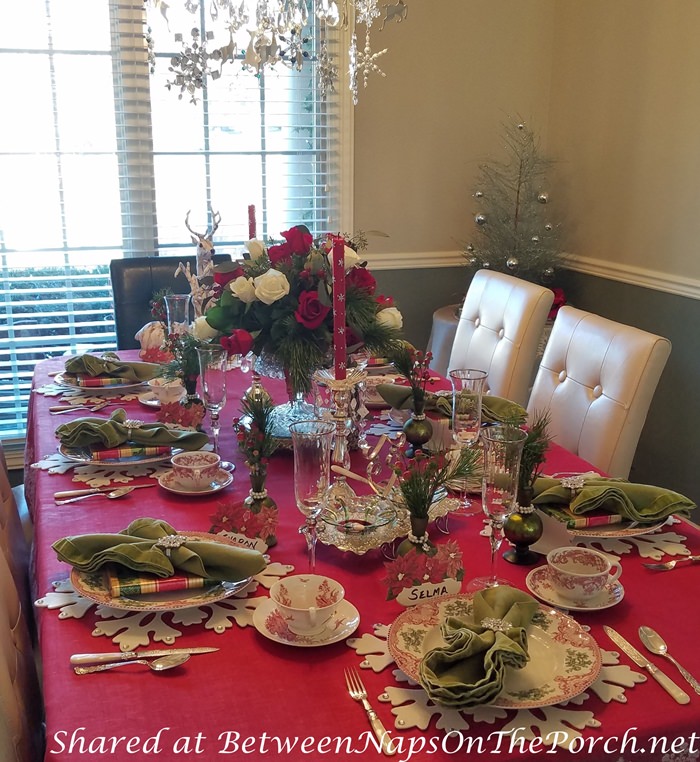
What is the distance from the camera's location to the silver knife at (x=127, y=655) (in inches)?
39.5

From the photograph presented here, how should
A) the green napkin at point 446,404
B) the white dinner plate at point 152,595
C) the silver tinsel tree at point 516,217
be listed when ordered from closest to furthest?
1. the white dinner plate at point 152,595
2. the green napkin at point 446,404
3. the silver tinsel tree at point 516,217

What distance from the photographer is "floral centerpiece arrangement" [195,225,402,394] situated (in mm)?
1577

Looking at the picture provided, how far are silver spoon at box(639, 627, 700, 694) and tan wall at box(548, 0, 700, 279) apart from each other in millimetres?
Result: 2101

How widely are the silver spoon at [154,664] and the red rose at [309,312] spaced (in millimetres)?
727

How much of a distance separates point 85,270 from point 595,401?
7.32 ft

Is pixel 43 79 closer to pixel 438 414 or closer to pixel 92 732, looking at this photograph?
pixel 438 414

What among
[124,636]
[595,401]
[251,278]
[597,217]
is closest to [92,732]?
[124,636]

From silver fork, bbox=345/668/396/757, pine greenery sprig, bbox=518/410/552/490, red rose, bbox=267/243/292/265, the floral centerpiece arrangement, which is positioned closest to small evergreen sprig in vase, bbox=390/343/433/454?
the floral centerpiece arrangement

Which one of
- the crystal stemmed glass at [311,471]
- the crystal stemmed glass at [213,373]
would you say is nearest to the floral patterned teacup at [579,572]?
the crystal stemmed glass at [311,471]

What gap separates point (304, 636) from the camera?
104cm

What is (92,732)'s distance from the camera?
88 centimetres

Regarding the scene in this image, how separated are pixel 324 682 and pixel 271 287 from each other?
806 millimetres

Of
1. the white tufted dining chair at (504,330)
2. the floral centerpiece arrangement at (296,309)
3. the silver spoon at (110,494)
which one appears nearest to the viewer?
the silver spoon at (110,494)

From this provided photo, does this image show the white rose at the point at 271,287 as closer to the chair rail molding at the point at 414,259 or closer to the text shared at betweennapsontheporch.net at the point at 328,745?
the text shared at betweennapsontheporch.net at the point at 328,745
